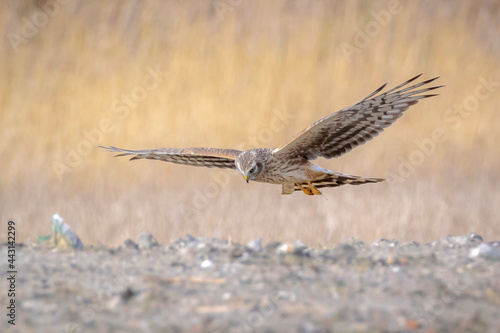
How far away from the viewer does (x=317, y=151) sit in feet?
17.1

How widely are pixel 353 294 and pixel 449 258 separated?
110 centimetres

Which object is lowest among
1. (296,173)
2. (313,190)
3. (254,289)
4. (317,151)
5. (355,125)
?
(254,289)

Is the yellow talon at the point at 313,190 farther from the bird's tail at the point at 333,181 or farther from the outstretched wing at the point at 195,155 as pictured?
the outstretched wing at the point at 195,155

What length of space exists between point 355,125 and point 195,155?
135 cm

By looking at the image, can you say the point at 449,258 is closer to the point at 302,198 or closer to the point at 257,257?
the point at 257,257

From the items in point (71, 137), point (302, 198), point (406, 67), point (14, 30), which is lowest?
point (302, 198)

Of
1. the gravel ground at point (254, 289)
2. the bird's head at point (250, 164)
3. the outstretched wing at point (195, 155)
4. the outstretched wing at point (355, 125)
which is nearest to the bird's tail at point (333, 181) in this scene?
the outstretched wing at point (355, 125)

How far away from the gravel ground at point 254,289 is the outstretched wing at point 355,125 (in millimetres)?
1088

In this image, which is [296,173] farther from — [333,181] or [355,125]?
[355,125]

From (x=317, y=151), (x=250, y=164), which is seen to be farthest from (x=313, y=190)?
(x=250, y=164)

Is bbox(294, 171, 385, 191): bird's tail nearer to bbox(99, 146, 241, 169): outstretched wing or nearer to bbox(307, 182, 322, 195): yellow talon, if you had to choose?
bbox(307, 182, 322, 195): yellow talon

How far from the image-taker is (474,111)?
678cm

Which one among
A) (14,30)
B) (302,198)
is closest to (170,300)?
(302,198)

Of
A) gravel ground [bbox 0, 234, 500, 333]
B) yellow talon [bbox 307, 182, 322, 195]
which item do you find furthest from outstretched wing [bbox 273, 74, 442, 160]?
gravel ground [bbox 0, 234, 500, 333]
